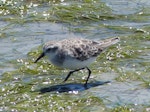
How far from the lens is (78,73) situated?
10.8 m

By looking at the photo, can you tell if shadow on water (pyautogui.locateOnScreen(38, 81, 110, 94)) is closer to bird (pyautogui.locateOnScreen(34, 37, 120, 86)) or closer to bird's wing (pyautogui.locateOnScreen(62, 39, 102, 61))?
bird (pyautogui.locateOnScreen(34, 37, 120, 86))

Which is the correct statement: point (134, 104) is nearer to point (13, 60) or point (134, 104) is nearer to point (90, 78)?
point (90, 78)

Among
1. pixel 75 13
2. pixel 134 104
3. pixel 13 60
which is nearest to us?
pixel 134 104

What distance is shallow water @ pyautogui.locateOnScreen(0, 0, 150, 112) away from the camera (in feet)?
31.0

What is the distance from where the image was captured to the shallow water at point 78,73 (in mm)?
9461

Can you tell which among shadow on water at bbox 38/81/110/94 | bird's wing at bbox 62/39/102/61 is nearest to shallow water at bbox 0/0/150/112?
shadow on water at bbox 38/81/110/94

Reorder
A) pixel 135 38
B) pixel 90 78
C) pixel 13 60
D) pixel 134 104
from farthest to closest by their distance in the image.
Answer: pixel 135 38, pixel 13 60, pixel 90 78, pixel 134 104

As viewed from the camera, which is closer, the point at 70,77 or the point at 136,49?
the point at 70,77

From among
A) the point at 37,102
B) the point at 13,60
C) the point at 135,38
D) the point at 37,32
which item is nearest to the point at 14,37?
the point at 37,32

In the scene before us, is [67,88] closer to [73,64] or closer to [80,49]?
[73,64]

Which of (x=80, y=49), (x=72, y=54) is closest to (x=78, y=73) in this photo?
(x=80, y=49)

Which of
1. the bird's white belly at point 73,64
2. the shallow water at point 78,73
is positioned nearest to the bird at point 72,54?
the bird's white belly at point 73,64

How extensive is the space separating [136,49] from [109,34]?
1.11 metres

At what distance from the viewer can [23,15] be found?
13.7 m
